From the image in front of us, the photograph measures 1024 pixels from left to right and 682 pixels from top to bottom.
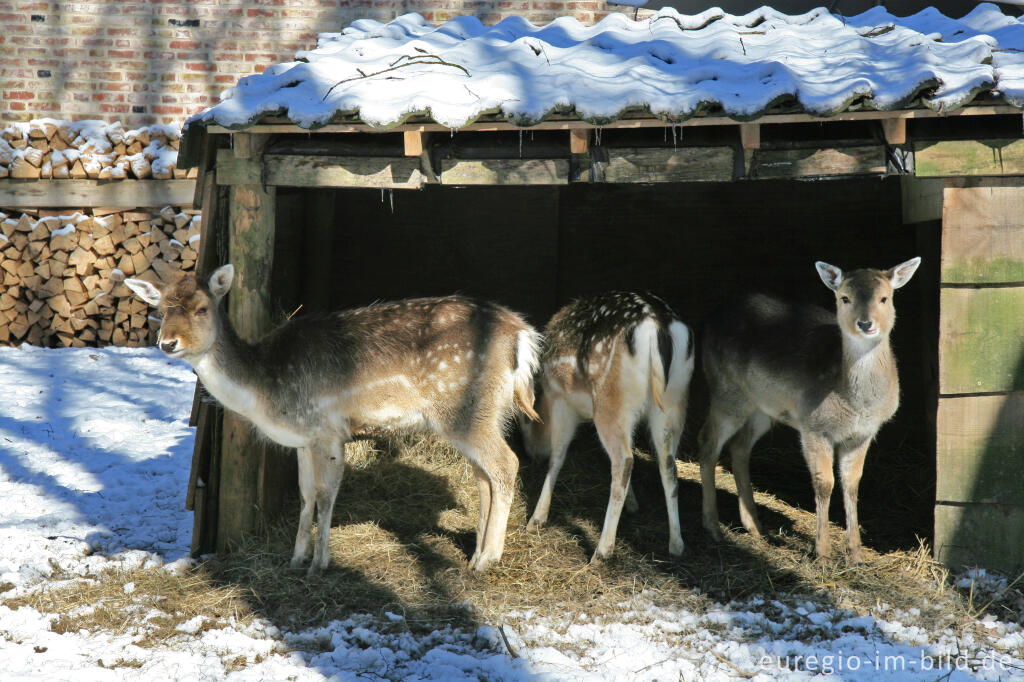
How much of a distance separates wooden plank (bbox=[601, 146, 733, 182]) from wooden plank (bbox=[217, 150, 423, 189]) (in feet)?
3.83

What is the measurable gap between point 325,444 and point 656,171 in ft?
8.60

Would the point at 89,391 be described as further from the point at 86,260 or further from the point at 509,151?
the point at 509,151

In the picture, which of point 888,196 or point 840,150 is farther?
point 888,196

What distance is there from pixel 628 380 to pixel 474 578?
1569 mm

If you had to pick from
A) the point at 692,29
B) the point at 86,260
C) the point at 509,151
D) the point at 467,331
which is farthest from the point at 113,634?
the point at 86,260

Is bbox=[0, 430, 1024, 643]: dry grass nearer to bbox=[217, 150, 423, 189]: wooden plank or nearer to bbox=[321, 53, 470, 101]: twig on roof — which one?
bbox=[217, 150, 423, 189]: wooden plank

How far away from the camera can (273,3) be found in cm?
1066

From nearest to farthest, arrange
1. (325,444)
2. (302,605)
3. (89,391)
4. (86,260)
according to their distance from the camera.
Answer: (302,605), (325,444), (89,391), (86,260)

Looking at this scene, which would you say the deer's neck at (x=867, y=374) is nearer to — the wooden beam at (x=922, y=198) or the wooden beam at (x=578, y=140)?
the wooden beam at (x=922, y=198)

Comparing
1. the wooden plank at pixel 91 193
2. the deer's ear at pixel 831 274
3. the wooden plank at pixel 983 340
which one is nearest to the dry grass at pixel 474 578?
the wooden plank at pixel 983 340

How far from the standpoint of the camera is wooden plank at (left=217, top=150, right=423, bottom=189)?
5.38 metres

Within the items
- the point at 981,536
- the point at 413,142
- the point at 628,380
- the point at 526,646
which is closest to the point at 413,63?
the point at 413,142

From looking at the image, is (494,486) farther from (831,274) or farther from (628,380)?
(831,274)

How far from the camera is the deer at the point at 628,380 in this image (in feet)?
19.1
